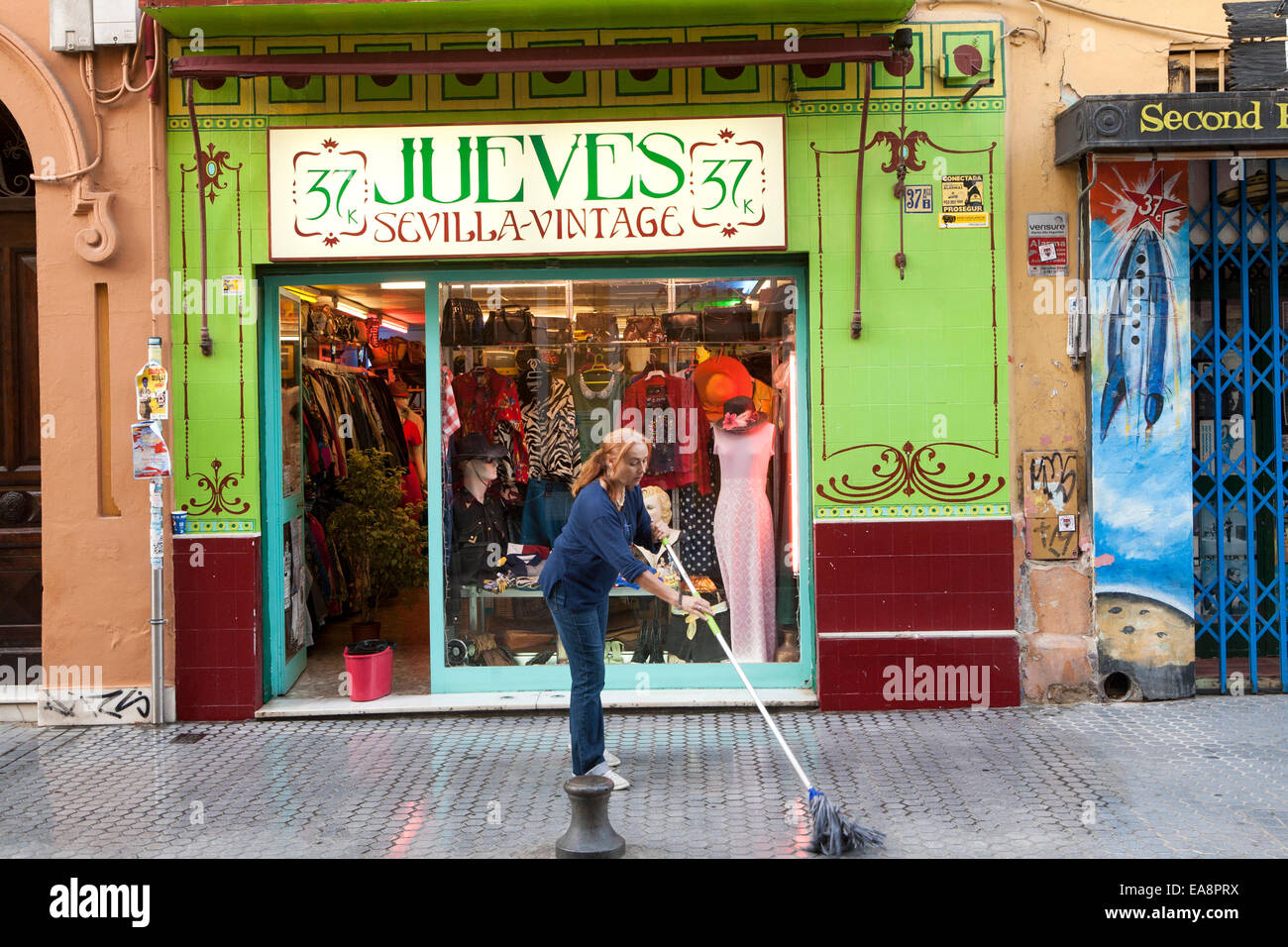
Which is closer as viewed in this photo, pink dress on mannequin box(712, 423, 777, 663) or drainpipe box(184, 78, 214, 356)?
drainpipe box(184, 78, 214, 356)

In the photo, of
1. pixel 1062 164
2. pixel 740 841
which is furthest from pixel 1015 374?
pixel 740 841

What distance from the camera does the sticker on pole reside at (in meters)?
7.26

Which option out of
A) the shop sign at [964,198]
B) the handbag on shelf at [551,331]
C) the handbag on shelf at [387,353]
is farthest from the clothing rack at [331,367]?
the shop sign at [964,198]

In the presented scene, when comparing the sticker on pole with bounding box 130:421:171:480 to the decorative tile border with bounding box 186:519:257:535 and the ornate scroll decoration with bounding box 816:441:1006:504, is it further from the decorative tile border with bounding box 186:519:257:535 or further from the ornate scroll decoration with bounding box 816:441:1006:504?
the ornate scroll decoration with bounding box 816:441:1006:504

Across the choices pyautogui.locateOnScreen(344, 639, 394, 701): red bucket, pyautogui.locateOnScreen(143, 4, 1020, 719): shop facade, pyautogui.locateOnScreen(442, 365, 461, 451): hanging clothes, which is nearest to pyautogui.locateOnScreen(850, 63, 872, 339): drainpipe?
pyautogui.locateOnScreen(143, 4, 1020, 719): shop facade

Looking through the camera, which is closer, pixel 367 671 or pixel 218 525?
pixel 218 525

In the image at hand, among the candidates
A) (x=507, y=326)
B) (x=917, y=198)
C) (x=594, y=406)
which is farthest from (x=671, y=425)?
(x=917, y=198)

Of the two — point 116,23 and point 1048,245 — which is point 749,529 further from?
point 116,23

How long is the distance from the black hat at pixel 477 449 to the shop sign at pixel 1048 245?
3872 millimetres

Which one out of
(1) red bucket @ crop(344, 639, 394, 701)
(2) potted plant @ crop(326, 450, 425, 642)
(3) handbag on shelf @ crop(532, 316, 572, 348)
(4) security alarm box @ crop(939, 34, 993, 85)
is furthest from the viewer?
(2) potted plant @ crop(326, 450, 425, 642)

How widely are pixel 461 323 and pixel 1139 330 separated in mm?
4604

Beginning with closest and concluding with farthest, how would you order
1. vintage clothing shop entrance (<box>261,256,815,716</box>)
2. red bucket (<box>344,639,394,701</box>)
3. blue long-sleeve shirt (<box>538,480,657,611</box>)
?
blue long-sleeve shirt (<box>538,480,657,611</box>) < red bucket (<box>344,639,394,701</box>) < vintage clothing shop entrance (<box>261,256,815,716</box>)

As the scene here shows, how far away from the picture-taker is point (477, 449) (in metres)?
8.11

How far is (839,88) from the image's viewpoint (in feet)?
24.8
